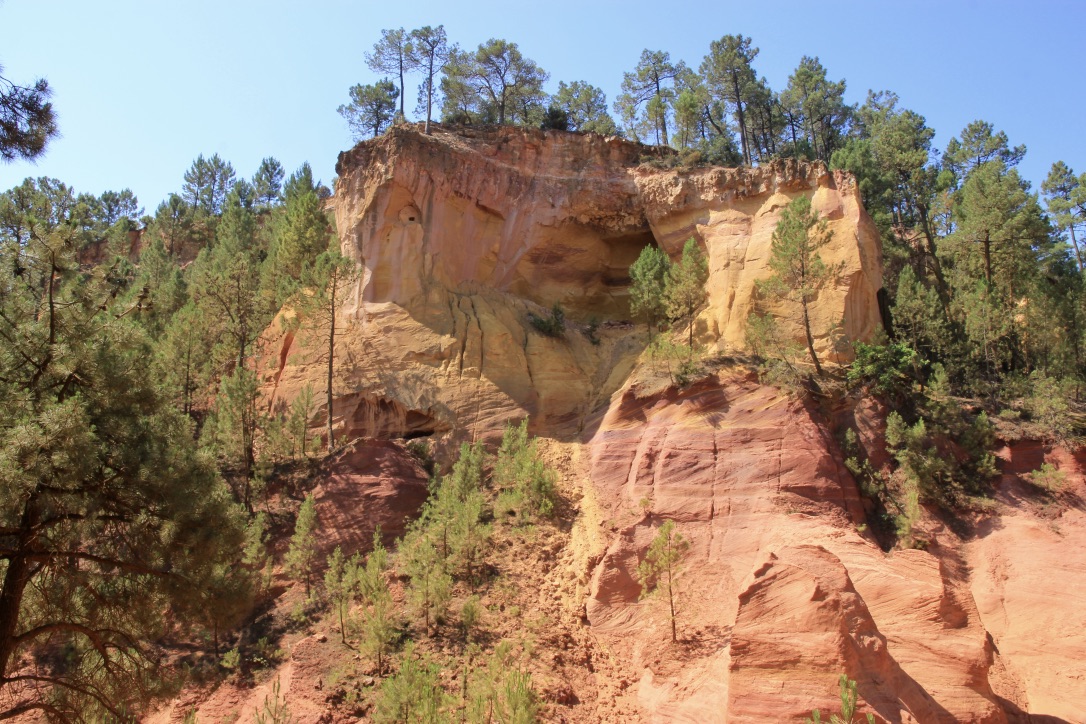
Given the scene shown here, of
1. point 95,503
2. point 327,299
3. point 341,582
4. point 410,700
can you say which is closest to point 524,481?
point 341,582

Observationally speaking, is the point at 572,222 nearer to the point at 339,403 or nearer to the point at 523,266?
the point at 523,266

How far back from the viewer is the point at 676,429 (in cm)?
2359

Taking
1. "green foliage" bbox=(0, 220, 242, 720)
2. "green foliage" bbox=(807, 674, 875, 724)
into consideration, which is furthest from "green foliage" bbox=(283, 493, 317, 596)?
"green foliage" bbox=(807, 674, 875, 724)

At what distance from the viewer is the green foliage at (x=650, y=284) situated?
28922mm

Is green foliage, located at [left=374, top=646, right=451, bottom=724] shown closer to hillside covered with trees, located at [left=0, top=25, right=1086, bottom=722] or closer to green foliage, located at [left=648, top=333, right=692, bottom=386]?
hillside covered with trees, located at [left=0, top=25, right=1086, bottom=722]

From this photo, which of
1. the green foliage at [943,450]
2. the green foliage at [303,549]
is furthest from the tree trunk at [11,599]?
the green foliage at [943,450]

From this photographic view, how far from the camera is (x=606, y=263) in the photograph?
33.7 meters

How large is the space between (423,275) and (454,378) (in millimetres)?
4149

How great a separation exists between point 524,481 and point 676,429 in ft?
14.6

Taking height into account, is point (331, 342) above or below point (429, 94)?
below

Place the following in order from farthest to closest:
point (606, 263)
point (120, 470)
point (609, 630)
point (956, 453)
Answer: point (606, 263) < point (956, 453) < point (609, 630) < point (120, 470)

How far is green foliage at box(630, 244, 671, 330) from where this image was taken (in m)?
28.9

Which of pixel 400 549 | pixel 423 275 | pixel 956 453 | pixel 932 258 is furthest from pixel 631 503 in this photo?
pixel 932 258

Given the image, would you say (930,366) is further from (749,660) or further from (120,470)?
(120,470)
